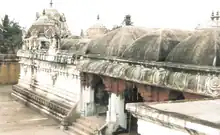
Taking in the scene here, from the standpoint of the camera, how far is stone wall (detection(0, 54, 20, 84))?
27.8m

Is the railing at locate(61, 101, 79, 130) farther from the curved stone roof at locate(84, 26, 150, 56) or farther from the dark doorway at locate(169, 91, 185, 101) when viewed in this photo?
the dark doorway at locate(169, 91, 185, 101)

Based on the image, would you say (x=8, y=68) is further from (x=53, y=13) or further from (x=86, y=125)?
(x=86, y=125)

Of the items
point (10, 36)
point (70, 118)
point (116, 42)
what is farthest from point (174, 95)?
point (10, 36)

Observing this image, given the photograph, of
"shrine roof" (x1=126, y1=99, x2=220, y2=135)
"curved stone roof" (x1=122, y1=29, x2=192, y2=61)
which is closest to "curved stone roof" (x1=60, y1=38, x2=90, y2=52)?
"curved stone roof" (x1=122, y1=29, x2=192, y2=61)

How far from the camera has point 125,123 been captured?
1217 cm

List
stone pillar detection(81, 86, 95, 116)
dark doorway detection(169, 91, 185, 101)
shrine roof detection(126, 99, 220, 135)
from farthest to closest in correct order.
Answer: stone pillar detection(81, 86, 95, 116), dark doorway detection(169, 91, 185, 101), shrine roof detection(126, 99, 220, 135)

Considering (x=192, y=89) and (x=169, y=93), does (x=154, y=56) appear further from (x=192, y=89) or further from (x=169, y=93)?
(x=192, y=89)

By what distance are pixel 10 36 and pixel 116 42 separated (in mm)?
25495

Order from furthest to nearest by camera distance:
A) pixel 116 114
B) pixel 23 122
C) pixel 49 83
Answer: pixel 49 83 < pixel 23 122 < pixel 116 114

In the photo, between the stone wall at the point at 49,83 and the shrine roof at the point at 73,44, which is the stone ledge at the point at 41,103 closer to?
the stone wall at the point at 49,83

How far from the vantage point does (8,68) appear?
28.0 m

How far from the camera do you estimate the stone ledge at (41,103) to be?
15539 millimetres

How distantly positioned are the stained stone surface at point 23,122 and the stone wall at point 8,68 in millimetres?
8160

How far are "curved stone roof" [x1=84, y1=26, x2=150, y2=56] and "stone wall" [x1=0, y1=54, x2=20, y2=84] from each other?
15529 millimetres
